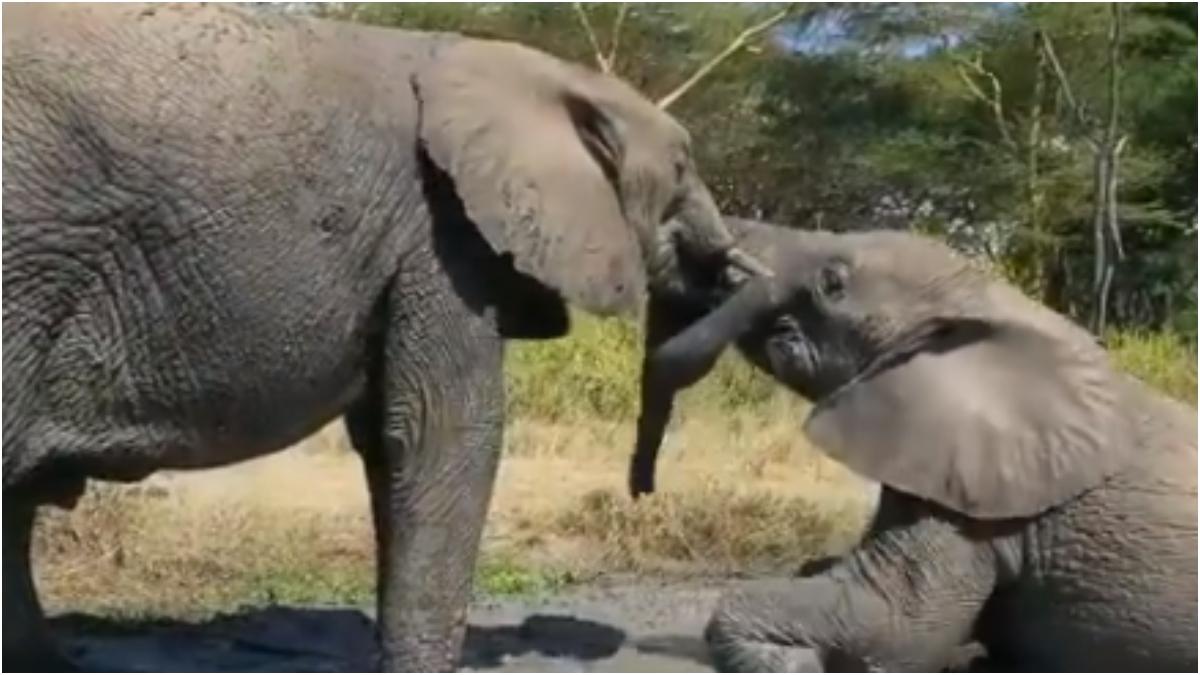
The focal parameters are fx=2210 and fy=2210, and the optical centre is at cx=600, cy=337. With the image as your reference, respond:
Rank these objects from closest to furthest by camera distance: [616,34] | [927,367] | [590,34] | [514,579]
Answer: [927,367]
[514,579]
[590,34]
[616,34]

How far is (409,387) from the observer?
3672mm

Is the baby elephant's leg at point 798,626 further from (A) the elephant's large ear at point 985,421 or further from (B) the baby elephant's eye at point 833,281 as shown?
(B) the baby elephant's eye at point 833,281

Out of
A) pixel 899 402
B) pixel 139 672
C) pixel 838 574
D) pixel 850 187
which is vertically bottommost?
pixel 850 187

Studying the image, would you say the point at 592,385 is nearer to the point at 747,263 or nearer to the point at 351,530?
the point at 351,530

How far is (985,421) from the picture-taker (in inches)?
153

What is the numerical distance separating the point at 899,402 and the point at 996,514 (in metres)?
0.28

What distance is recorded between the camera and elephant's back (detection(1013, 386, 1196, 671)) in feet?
12.3

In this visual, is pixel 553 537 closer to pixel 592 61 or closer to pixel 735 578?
pixel 735 578

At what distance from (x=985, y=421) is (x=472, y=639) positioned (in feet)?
3.94

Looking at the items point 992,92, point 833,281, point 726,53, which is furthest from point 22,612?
point 992,92

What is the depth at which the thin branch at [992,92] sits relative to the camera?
15.3 m

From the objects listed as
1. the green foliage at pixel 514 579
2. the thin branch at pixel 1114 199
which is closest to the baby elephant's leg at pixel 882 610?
the green foliage at pixel 514 579

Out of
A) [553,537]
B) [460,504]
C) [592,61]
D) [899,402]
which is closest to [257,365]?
[460,504]

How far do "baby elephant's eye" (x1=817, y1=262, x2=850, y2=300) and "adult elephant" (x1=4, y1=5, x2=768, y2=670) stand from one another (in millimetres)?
334
